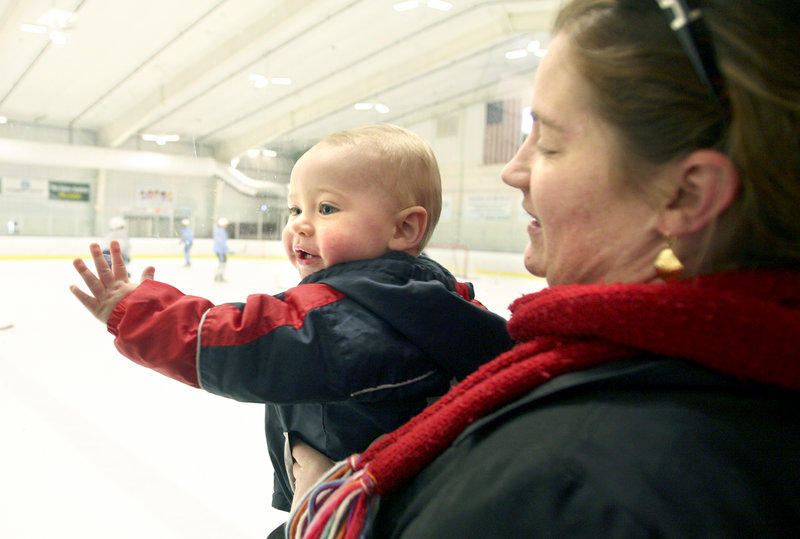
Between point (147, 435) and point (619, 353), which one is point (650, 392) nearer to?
point (619, 353)

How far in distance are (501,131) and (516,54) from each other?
5.01 feet

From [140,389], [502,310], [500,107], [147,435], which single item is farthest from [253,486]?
[500,107]

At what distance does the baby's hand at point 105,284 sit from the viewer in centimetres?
81

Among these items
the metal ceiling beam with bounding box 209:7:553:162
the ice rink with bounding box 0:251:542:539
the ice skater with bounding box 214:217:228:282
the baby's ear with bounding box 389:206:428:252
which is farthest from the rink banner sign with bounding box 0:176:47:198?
the baby's ear with bounding box 389:206:428:252

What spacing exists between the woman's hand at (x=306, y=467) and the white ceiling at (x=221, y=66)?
1491 mm

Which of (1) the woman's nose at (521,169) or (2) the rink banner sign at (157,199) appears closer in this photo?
(1) the woman's nose at (521,169)

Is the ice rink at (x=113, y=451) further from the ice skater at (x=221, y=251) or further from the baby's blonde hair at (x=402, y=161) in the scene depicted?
the baby's blonde hair at (x=402, y=161)

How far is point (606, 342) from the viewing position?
41cm

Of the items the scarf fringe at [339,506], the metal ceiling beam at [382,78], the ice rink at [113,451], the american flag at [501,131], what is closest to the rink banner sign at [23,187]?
the ice rink at [113,451]

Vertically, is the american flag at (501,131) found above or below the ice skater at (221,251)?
above

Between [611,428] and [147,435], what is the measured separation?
2586mm

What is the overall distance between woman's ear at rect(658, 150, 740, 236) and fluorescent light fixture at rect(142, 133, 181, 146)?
7.71 ft

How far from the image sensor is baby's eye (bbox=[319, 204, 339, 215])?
0.94m

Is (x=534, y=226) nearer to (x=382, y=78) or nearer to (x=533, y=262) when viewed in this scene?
Answer: (x=533, y=262)
